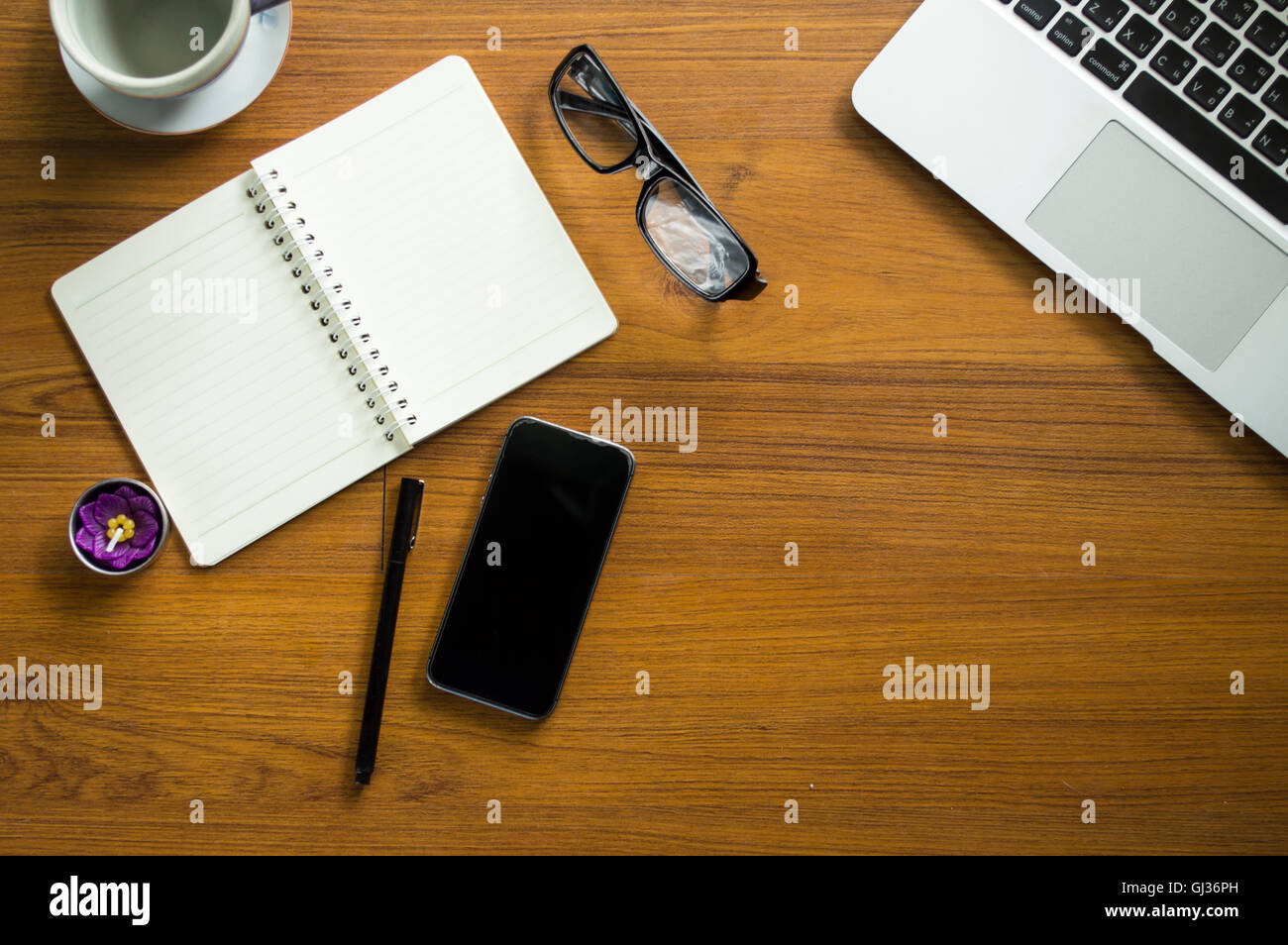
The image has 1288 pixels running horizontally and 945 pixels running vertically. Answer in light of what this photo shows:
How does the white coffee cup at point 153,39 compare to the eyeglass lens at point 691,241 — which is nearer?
the white coffee cup at point 153,39

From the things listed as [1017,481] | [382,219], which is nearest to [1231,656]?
[1017,481]

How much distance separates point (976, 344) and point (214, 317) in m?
0.77

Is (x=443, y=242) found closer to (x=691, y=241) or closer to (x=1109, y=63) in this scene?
(x=691, y=241)

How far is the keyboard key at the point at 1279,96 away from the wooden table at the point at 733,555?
0.24 meters

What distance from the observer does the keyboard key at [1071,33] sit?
79 cm

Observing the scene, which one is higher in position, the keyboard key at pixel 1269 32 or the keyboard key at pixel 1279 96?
the keyboard key at pixel 1269 32

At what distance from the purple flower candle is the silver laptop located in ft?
2.62

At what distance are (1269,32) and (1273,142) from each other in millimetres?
102

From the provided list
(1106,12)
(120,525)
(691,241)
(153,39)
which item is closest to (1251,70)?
(1106,12)

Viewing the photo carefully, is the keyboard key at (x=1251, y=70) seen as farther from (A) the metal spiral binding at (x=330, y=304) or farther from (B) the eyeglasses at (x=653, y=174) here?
(A) the metal spiral binding at (x=330, y=304)

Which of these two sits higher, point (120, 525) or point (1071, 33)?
point (1071, 33)

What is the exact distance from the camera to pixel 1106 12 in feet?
2.58

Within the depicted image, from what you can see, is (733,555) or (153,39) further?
(733,555)

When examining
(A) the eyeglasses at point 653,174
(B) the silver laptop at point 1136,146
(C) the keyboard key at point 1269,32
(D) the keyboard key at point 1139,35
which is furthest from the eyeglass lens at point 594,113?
(C) the keyboard key at point 1269,32
